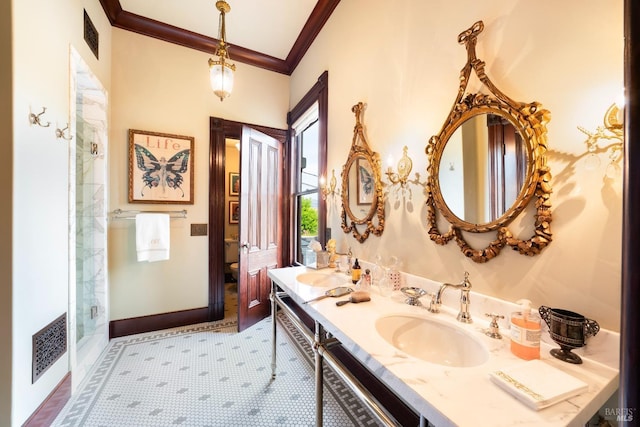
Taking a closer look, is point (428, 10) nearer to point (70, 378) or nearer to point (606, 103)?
point (606, 103)

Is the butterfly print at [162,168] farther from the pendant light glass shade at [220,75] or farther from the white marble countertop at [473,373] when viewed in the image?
the white marble countertop at [473,373]

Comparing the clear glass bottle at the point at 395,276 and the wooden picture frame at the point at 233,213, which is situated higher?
the wooden picture frame at the point at 233,213

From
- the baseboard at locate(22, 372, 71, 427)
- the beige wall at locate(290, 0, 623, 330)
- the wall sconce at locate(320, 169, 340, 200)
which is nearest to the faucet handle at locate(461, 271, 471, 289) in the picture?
the beige wall at locate(290, 0, 623, 330)

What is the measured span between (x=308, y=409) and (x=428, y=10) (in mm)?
2456

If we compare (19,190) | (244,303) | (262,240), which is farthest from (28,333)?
(262,240)

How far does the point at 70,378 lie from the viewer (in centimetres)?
165

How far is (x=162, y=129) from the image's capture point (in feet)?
8.83

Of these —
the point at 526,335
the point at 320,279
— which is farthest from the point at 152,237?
the point at 526,335

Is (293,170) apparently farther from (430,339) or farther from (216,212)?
(430,339)

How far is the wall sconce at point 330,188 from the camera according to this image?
2.20 m

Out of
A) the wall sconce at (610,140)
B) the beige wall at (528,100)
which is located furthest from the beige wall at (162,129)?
the wall sconce at (610,140)

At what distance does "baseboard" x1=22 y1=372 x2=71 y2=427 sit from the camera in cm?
133

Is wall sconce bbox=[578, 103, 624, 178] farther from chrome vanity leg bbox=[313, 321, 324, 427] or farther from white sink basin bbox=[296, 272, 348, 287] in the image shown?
white sink basin bbox=[296, 272, 348, 287]

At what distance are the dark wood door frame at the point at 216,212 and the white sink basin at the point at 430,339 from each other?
239 cm
